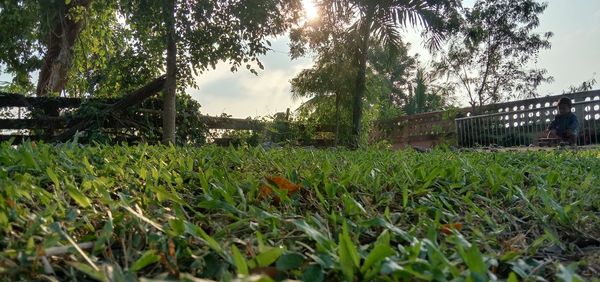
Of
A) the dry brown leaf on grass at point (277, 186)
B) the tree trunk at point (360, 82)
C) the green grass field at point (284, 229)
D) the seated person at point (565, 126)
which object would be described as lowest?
the green grass field at point (284, 229)

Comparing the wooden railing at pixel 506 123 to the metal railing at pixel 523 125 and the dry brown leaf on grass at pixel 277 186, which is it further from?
the dry brown leaf on grass at pixel 277 186

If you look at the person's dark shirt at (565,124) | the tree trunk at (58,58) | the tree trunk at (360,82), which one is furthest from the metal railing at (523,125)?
the tree trunk at (58,58)

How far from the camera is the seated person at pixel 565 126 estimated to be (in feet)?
26.4

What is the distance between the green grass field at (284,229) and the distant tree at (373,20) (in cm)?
923

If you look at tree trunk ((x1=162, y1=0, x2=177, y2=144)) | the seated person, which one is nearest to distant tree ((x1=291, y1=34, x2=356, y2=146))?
the seated person

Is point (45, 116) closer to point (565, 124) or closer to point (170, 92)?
point (170, 92)

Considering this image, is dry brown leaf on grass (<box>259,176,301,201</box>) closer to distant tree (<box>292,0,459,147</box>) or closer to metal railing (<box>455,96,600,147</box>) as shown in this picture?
distant tree (<box>292,0,459,147</box>)

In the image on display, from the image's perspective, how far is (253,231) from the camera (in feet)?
3.02

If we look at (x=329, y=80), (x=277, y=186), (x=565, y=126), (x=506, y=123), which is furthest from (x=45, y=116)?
(x=506, y=123)

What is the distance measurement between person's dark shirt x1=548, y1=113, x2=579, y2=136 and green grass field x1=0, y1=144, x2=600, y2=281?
7.56 m

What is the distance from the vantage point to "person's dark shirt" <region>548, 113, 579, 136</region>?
809 centimetres

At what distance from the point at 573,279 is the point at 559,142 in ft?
28.5

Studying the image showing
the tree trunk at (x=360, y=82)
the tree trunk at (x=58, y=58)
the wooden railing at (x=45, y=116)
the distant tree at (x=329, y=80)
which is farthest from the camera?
the distant tree at (x=329, y=80)

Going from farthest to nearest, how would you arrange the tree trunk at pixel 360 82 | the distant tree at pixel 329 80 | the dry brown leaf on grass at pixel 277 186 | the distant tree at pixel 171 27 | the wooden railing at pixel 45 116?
the distant tree at pixel 329 80 → the tree trunk at pixel 360 82 → the wooden railing at pixel 45 116 → the distant tree at pixel 171 27 → the dry brown leaf on grass at pixel 277 186
